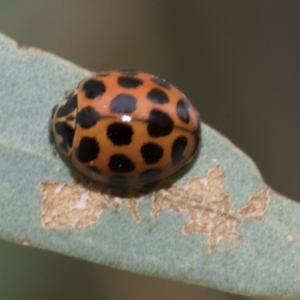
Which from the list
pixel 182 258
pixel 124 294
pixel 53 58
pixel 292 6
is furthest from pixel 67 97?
pixel 292 6

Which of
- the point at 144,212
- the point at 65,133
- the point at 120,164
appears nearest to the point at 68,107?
the point at 65,133

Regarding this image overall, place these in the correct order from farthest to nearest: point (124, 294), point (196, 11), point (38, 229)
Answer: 1. point (196, 11)
2. point (124, 294)
3. point (38, 229)

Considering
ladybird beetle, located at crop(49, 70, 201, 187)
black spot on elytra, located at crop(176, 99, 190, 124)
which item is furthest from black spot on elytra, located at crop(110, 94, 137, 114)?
black spot on elytra, located at crop(176, 99, 190, 124)

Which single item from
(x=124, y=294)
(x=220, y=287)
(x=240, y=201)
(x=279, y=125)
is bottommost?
(x=124, y=294)

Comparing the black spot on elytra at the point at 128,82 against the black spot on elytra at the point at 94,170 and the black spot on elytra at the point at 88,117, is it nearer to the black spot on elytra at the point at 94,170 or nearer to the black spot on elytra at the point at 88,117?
the black spot on elytra at the point at 88,117

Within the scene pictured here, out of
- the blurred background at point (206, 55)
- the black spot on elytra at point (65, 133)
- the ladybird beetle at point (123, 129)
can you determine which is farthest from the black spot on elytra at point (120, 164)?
Result: the blurred background at point (206, 55)

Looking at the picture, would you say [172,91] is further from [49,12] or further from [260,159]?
[49,12]

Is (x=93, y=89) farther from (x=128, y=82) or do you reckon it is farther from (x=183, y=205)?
(x=183, y=205)
